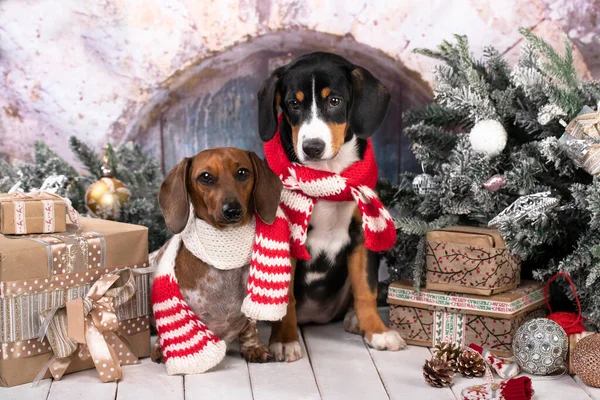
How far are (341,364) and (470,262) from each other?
0.56 metres

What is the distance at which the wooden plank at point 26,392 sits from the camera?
2.21 meters

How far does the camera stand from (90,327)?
7.74 ft

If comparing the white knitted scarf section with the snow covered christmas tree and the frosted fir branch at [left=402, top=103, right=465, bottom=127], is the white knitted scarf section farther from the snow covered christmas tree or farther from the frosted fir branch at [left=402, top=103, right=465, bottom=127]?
the frosted fir branch at [left=402, top=103, right=465, bottom=127]

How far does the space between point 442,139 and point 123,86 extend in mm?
1558

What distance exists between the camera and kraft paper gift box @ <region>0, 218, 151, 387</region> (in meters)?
2.23

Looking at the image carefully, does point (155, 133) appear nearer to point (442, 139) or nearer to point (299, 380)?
point (442, 139)

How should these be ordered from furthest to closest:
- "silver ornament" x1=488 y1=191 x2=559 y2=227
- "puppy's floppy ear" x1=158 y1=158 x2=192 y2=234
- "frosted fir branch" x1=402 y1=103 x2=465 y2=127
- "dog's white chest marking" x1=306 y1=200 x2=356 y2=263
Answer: "frosted fir branch" x1=402 y1=103 x2=465 y2=127
"dog's white chest marking" x1=306 y1=200 x2=356 y2=263
"silver ornament" x1=488 y1=191 x2=559 y2=227
"puppy's floppy ear" x1=158 y1=158 x2=192 y2=234

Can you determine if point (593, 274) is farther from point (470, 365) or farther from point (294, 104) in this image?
point (294, 104)

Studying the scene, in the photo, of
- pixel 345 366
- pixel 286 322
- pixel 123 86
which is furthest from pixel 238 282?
pixel 123 86

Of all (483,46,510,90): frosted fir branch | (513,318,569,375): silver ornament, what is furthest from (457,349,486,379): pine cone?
(483,46,510,90): frosted fir branch

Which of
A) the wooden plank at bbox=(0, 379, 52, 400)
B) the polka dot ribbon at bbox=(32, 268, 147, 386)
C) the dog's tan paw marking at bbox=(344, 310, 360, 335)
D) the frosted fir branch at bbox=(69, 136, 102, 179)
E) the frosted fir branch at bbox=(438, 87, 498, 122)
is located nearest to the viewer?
the wooden plank at bbox=(0, 379, 52, 400)

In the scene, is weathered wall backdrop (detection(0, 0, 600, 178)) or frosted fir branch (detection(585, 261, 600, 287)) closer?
frosted fir branch (detection(585, 261, 600, 287))

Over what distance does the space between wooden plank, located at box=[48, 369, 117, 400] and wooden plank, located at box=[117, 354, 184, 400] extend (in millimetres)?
38

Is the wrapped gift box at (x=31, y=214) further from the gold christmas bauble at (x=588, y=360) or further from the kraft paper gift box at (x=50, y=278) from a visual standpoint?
the gold christmas bauble at (x=588, y=360)
